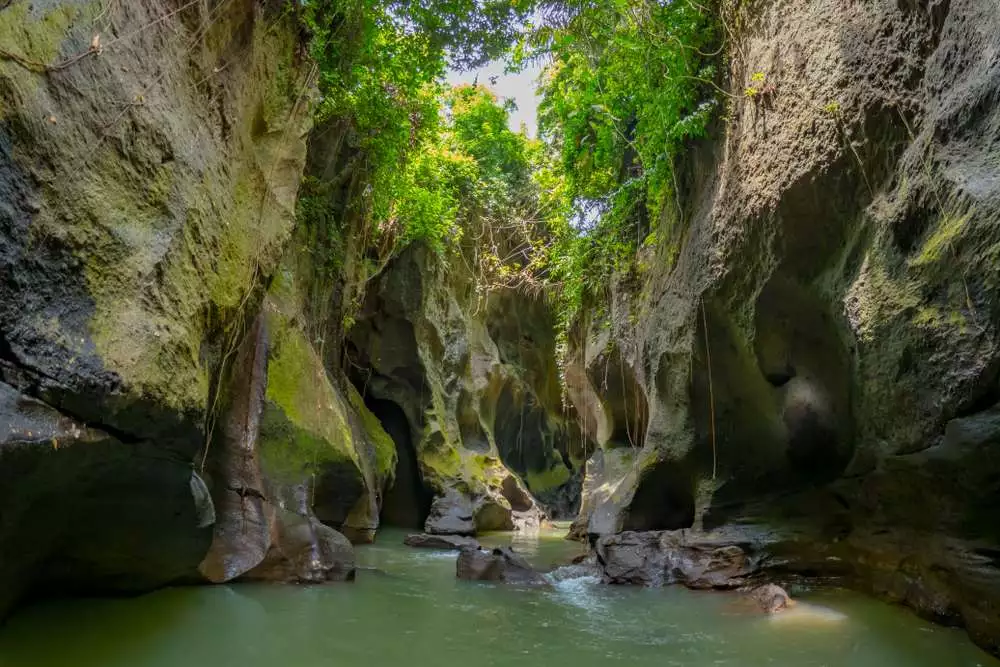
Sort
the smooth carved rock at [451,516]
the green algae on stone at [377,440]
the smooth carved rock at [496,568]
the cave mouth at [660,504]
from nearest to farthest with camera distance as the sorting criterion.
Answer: the smooth carved rock at [496,568] < the cave mouth at [660,504] < the green algae on stone at [377,440] < the smooth carved rock at [451,516]

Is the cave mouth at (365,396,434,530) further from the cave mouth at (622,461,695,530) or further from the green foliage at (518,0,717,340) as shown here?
the cave mouth at (622,461,695,530)

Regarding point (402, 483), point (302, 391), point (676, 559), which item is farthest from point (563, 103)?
point (402, 483)

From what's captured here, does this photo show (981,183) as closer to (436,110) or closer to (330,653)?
(330,653)

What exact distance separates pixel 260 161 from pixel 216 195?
50.3 inches

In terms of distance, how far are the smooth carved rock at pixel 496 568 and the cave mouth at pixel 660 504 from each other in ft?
6.38

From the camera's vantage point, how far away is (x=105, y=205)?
3.06 metres

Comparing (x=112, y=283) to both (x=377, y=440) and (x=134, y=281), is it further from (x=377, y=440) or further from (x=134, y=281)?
(x=377, y=440)

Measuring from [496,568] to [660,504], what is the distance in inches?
106

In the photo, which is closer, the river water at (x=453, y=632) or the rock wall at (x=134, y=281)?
the rock wall at (x=134, y=281)

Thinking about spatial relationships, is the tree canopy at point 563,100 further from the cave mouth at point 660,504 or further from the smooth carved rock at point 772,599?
the smooth carved rock at point 772,599

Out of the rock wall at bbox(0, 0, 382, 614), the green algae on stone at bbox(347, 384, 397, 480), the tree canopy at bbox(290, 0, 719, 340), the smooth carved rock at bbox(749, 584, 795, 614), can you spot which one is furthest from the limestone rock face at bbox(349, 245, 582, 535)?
the rock wall at bbox(0, 0, 382, 614)

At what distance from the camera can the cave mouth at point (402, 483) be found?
14.8 metres

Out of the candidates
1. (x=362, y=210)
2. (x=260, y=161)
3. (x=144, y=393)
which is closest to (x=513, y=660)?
(x=144, y=393)

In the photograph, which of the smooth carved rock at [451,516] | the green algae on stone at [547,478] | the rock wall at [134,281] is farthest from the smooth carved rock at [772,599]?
the green algae on stone at [547,478]
